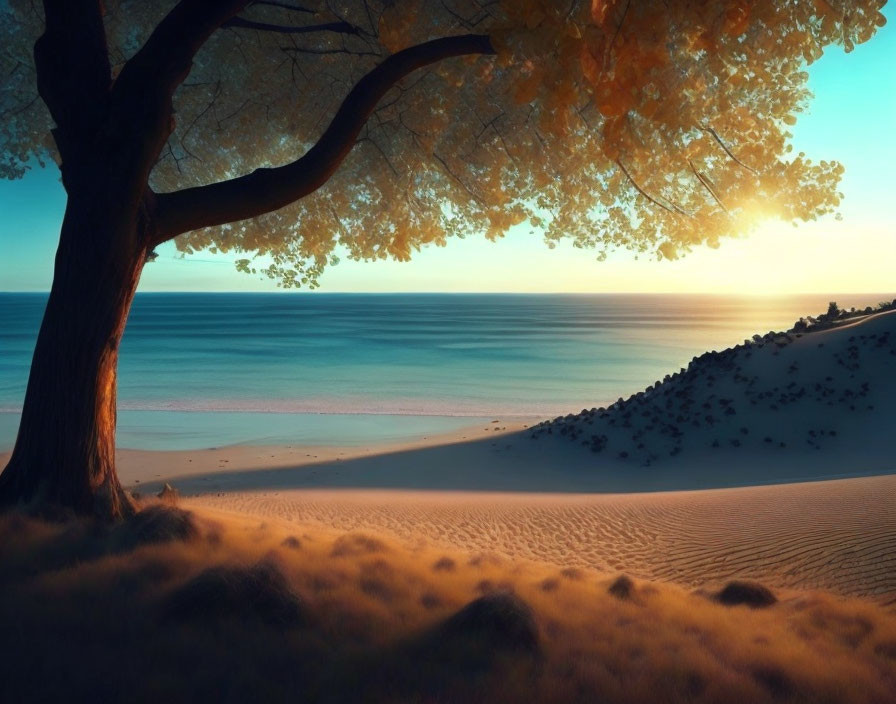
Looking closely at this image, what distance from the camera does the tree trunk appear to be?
18.2ft

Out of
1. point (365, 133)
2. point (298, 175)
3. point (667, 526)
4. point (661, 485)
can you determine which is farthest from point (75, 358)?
point (661, 485)

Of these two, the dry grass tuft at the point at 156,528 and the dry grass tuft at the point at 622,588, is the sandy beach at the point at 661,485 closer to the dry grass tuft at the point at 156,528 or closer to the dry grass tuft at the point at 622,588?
the dry grass tuft at the point at 622,588

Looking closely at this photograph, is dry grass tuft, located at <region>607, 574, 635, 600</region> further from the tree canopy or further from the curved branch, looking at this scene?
the curved branch

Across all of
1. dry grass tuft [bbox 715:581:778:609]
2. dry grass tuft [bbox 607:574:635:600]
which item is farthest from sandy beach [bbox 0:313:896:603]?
dry grass tuft [bbox 607:574:635:600]

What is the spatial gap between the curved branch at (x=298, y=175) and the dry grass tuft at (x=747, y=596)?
15.4ft

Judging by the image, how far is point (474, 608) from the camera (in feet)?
12.9

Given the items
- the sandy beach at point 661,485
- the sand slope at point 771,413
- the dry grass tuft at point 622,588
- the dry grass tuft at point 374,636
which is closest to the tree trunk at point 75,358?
the dry grass tuft at point 374,636

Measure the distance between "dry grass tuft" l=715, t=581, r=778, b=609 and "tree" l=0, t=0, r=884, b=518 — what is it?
3370 millimetres

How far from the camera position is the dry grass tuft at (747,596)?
485 cm

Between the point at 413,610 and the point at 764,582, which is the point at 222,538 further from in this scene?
the point at 764,582

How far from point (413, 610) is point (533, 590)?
1.06m

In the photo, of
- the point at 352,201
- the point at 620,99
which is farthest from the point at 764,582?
the point at 352,201

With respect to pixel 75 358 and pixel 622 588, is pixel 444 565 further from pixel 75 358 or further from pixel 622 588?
pixel 75 358

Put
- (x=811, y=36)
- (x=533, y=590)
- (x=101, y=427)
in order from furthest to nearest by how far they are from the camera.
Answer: (x=101, y=427)
(x=811, y=36)
(x=533, y=590)
